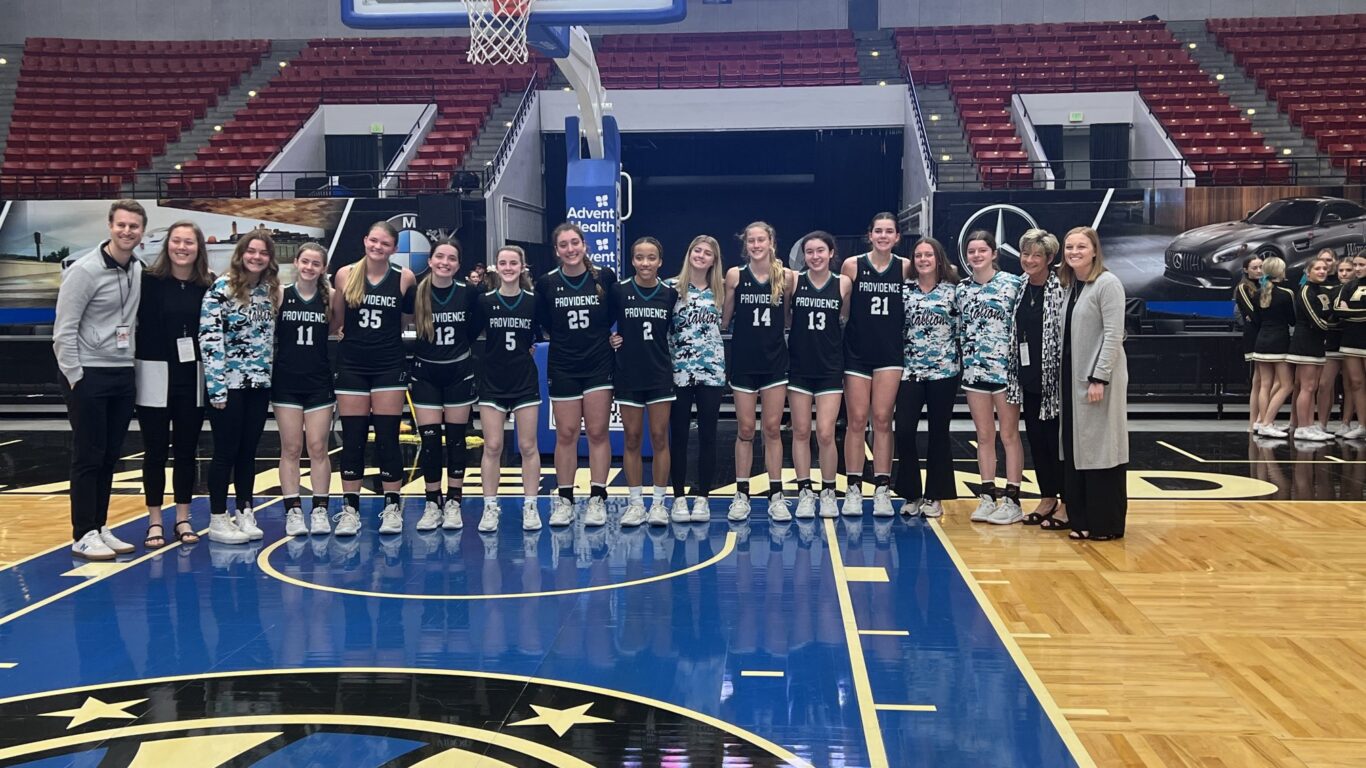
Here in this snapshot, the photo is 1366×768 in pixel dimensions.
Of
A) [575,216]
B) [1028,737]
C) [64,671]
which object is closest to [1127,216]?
[575,216]

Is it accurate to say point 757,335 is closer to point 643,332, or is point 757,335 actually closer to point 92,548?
point 643,332

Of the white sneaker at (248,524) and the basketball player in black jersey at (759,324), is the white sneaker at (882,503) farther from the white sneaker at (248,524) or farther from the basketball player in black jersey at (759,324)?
the white sneaker at (248,524)

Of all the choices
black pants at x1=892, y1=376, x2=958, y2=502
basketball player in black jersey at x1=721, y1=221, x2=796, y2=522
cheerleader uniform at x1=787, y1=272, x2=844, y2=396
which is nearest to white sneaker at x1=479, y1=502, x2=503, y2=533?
basketball player in black jersey at x1=721, y1=221, x2=796, y2=522

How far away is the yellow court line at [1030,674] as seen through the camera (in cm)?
324

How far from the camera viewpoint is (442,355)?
600cm

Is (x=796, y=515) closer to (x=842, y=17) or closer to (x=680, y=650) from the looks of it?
(x=680, y=650)

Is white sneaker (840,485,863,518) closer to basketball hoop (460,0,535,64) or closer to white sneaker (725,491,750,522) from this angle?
white sneaker (725,491,750,522)

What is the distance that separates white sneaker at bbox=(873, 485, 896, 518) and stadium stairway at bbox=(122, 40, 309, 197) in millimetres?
12541

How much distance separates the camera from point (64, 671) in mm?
3949

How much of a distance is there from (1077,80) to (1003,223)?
18.8 feet

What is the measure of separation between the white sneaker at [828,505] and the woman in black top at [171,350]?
3435 millimetres

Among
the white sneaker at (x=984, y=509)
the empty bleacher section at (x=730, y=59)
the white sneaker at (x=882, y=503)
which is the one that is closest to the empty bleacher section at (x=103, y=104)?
the empty bleacher section at (x=730, y=59)

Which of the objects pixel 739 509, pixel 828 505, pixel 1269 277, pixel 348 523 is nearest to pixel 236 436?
pixel 348 523

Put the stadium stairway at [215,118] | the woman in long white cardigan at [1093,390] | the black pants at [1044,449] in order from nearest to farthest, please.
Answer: the woman in long white cardigan at [1093,390]
the black pants at [1044,449]
the stadium stairway at [215,118]
